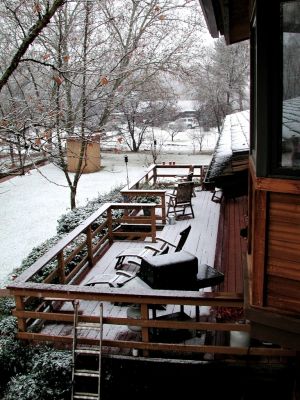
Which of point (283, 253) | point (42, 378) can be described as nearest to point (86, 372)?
point (42, 378)

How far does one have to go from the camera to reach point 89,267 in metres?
7.25

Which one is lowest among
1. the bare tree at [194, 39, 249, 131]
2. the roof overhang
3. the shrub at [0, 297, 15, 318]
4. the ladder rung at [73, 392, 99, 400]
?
the ladder rung at [73, 392, 99, 400]

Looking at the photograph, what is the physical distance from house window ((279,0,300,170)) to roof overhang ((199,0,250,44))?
2.77ft

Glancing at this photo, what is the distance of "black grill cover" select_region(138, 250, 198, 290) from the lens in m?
4.85

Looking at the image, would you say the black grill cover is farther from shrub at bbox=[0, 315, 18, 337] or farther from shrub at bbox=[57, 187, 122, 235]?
shrub at bbox=[57, 187, 122, 235]

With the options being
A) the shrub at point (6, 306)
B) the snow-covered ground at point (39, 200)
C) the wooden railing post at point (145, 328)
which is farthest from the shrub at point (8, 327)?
the snow-covered ground at point (39, 200)

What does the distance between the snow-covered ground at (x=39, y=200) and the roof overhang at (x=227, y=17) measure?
3.53 m

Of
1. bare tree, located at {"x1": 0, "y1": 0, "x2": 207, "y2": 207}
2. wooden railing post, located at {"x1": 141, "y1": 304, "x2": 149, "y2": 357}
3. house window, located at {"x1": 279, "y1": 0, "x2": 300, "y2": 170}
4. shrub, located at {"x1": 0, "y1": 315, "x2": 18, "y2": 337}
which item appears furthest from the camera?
bare tree, located at {"x1": 0, "y1": 0, "x2": 207, "y2": 207}

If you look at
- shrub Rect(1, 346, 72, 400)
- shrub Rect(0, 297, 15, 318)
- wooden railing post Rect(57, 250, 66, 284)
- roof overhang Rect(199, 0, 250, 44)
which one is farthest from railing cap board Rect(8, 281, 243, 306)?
roof overhang Rect(199, 0, 250, 44)

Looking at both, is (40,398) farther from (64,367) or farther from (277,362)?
(277,362)

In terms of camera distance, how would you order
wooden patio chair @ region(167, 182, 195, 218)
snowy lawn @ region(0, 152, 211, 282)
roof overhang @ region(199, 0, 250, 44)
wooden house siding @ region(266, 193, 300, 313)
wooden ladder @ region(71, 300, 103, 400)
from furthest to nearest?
snowy lawn @ region(0, 152, 211, 282) < wooden patio chair @ region(167, 182, 195, 218) < wooden ladder @ region(71, 300, 103, 400) < roof overhang @ region(199, 0, 250, 44) < wooden house siding @ region(266, 193, 300, 313)

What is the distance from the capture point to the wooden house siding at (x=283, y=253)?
2.75m

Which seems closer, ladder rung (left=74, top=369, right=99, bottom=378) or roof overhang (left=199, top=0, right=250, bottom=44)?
roof overhang (left=199, top=0, right=250, bottom=44)

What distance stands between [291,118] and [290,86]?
0.19m
